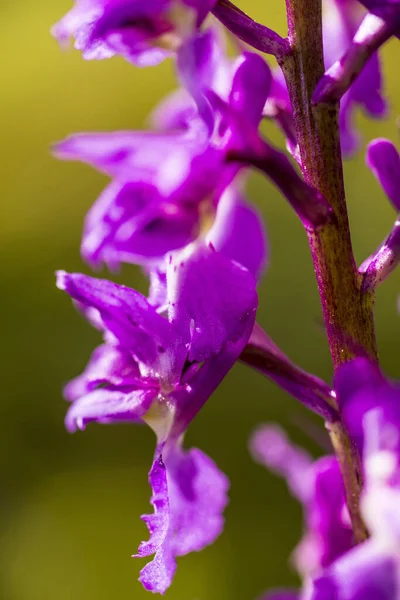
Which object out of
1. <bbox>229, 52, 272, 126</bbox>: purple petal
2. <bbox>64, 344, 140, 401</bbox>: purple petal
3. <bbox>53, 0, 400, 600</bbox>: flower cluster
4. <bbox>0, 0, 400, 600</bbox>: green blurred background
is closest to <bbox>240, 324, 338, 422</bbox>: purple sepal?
<bbox>53, 0, 400, 600</bbox>: flower cluster

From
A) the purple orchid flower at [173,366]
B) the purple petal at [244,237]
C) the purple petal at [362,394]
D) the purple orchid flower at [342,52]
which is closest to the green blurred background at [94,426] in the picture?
the purple orchid flower at [342,52]

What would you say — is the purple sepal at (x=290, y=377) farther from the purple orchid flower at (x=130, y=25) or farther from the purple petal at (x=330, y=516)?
the purple orchid flower at (x=130, y=25)

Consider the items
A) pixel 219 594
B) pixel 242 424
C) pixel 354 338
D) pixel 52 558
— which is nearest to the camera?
pixel 354 338

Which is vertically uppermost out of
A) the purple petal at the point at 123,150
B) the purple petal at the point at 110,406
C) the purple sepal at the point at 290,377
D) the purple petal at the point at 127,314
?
the purple petal at the point at 123,150

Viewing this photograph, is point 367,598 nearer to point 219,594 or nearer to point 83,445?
point 219,594

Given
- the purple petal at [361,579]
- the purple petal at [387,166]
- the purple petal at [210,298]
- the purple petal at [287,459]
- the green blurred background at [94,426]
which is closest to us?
the purple petal at [361,579]

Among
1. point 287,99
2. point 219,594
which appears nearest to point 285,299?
point 219,594

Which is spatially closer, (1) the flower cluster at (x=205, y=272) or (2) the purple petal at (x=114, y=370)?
(1) the flower cluster at (x=205, y=272)
